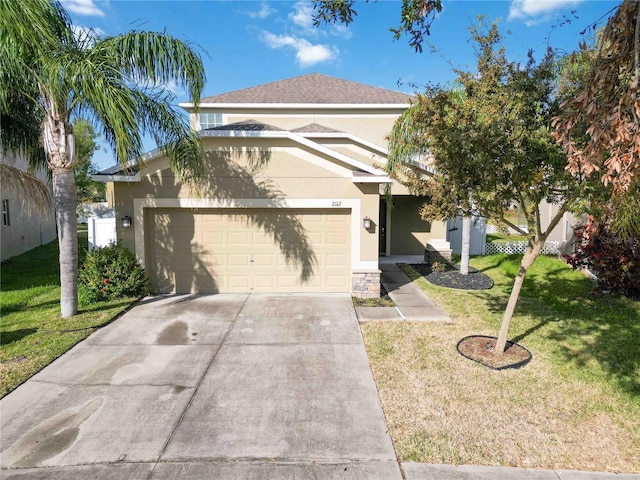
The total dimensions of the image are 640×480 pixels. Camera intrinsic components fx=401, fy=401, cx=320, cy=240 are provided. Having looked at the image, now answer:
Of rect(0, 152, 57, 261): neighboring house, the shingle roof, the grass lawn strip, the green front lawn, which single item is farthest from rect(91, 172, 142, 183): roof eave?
the shingle roof

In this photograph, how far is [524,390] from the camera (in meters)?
5.61

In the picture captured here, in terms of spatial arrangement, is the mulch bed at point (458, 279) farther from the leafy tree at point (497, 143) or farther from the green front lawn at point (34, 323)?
the green front lawn at point (34, 323)

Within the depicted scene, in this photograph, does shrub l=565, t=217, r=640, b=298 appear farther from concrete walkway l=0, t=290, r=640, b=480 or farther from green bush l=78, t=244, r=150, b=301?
green bush l=78, t=244, r=150, b=301

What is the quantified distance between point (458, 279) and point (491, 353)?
18.2 ft

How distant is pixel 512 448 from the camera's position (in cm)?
434

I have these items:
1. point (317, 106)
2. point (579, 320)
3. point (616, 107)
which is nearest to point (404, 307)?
point (579, 320)

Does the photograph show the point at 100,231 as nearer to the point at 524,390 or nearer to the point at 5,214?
the point at 5,214

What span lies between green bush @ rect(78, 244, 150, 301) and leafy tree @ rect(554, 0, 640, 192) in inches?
369

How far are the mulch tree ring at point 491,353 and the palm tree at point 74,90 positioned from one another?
6.87 meters

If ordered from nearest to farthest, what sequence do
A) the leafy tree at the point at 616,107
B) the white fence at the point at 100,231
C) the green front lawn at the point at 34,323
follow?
the leafy tree at the point at 616,107, the green front lawn at the point at 34,323, the white fence at the point at 100,231

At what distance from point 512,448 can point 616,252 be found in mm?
7559

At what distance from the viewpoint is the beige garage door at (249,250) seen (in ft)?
34.2

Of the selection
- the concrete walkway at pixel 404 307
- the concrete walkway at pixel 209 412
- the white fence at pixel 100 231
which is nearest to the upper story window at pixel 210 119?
the white fence at pixel 100 231

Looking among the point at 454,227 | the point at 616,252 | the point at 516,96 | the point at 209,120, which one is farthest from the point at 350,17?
the point at 209,120
